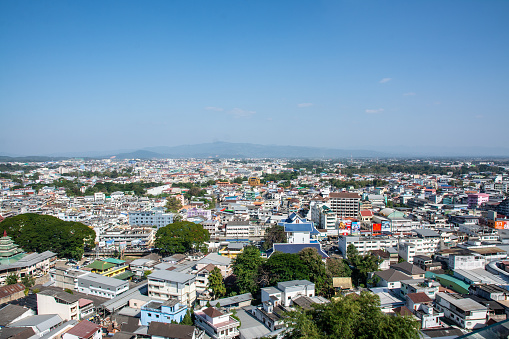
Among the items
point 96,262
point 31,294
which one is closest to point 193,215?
point 96,262

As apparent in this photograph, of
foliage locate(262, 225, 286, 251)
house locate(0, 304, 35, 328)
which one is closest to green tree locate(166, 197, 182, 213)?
foliage locate(262, 225, 286, 251)

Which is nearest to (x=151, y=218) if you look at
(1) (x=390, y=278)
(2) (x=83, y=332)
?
(2) (x=83, y=332)

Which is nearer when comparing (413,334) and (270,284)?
(413,334)

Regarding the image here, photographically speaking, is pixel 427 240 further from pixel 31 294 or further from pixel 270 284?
pixel 31 294

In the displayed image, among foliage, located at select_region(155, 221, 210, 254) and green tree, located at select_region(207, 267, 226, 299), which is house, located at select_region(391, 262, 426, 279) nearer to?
green tree, located at select_region(207, 267, 226, 299)

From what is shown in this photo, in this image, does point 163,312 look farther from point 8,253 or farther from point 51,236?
point 51,236

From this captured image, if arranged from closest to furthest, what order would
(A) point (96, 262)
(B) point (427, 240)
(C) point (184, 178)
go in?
1. (A) point (96, 262)
2. (B) point (427, 240)
3. (C) point (184, 178)
